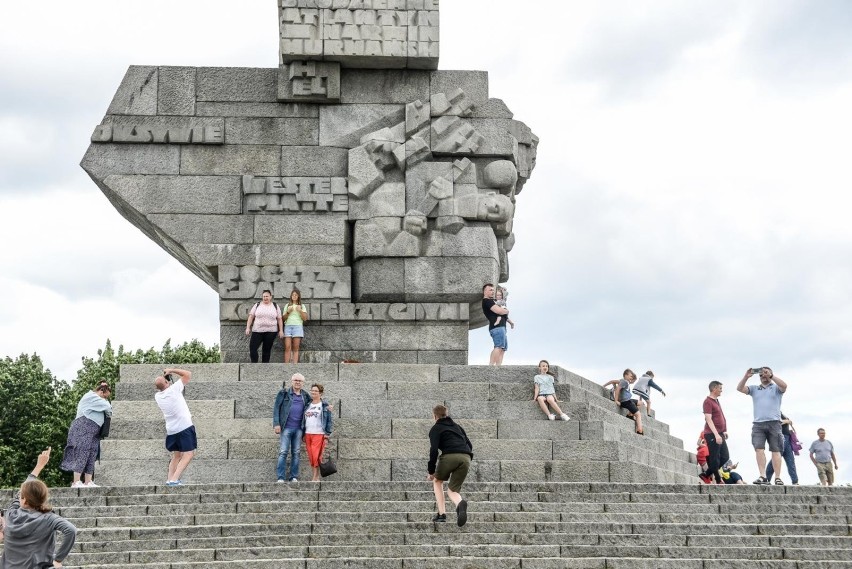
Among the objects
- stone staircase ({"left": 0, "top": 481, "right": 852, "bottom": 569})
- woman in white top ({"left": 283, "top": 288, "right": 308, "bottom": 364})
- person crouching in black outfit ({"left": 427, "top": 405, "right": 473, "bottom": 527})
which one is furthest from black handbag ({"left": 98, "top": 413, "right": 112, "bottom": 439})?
person crouching in black outfit ({"left": 427, "top": 405, "right": 473, "bottom": 527})

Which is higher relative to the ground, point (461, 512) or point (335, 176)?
point (335, 176)

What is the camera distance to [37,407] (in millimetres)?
34250

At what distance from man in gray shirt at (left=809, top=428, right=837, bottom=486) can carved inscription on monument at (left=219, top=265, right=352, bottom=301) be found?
7.64 meters

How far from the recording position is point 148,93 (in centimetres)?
2244

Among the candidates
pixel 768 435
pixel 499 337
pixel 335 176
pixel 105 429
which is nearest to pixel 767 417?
pixel 768 435

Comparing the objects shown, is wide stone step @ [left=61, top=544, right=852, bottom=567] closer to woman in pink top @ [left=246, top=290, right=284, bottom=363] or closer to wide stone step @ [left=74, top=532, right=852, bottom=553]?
wide stone step @ [left=74, top=532, right=852, bottom=553]

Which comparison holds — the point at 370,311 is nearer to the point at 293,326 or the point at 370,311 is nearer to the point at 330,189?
the point at 293,326

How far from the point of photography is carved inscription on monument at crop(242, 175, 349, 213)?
21.8 metres

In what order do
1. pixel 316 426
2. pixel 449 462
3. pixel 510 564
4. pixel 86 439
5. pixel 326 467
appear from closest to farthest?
pixel 510 564, pixel 449 462, pixel 316 426, pixel 326 467, pixel 86 439

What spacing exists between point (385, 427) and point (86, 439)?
153 inches

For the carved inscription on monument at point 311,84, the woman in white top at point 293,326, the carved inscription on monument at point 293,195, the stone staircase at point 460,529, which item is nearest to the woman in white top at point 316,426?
the stone staircase at point 460,529

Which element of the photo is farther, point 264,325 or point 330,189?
point 330,189

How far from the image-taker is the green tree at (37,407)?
32844mm

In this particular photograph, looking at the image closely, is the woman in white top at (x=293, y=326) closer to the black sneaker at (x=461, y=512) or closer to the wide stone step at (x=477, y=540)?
the wide stone step at (x=477, y=540)
